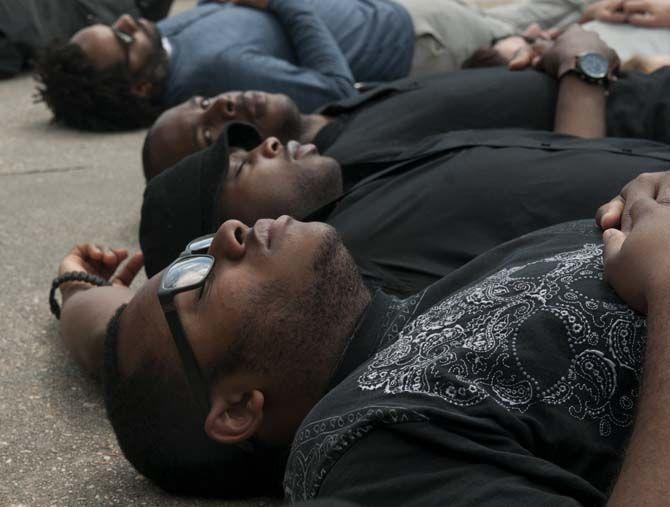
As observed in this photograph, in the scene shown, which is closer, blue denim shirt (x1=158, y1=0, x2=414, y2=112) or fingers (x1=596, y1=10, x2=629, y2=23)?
fingers (x1=596, y1=10, x2=629, y2=23)

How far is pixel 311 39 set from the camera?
503 cm

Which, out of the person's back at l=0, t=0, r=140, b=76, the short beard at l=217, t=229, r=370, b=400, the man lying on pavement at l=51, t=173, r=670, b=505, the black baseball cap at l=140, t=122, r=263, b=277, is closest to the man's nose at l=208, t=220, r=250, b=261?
the man lying on pavement at l=51, t=173, r=670, b=505

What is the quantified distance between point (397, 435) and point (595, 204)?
4.54 ft

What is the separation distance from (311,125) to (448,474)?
264 cm

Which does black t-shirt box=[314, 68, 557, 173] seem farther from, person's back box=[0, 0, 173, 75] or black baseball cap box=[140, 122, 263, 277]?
person's back box=[0, 0, 173, 75]

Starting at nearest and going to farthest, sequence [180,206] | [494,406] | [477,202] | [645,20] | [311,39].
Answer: [494,406] < [477,202] < [180,206] < [645,20] < [311,39]

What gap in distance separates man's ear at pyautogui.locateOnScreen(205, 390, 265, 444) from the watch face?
6.50ft

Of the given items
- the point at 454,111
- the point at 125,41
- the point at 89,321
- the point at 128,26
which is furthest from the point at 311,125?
the point at 128,26

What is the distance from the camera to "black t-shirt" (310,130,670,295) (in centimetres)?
281

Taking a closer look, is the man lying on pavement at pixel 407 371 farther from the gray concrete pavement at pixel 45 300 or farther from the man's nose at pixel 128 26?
the man's nose at pixel 128 26

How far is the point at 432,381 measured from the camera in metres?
1.67

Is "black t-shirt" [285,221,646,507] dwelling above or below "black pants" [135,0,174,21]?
above

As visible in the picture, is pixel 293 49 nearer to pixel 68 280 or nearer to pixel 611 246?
pixel 68 280

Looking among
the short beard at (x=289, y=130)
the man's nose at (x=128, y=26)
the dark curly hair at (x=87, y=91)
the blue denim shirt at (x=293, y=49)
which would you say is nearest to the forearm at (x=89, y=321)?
the short beard at (x=289, y=130)
